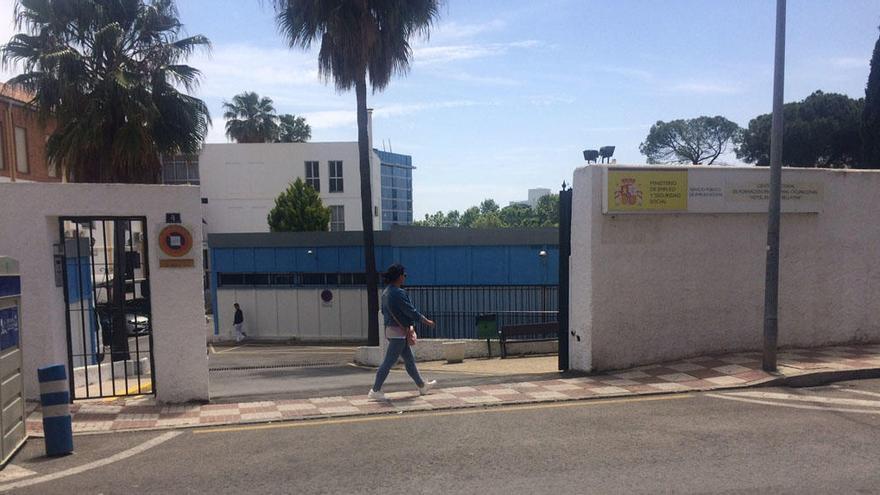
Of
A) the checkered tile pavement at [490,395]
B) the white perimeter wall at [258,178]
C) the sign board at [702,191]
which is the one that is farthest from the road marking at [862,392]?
the white perimeter wall at [258,178]

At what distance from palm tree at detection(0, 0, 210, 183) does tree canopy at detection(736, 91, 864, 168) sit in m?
39.0

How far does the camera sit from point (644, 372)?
30.6 ft

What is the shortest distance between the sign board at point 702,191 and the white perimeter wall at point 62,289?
5.61 meters

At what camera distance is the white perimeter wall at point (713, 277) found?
9438 millimetres

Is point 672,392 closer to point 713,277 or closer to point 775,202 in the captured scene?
point 713,277

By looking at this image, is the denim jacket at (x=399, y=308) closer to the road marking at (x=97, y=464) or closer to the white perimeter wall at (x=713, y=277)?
the road marking at (x=97, y=464)

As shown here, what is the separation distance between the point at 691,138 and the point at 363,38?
52087mm

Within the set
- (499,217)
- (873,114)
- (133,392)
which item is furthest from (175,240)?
(499,217)

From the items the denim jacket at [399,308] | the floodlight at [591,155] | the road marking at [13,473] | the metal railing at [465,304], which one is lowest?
the metal railing at [465,304]

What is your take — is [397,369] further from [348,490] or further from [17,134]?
[17,134]

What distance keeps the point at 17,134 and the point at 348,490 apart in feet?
98.5

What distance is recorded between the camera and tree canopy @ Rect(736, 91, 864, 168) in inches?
1704

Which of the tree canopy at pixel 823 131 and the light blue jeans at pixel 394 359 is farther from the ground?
the tree canopy at pixel 823 131

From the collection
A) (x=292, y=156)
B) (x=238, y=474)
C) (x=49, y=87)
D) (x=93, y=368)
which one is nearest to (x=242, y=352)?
(x=49, y=87)
